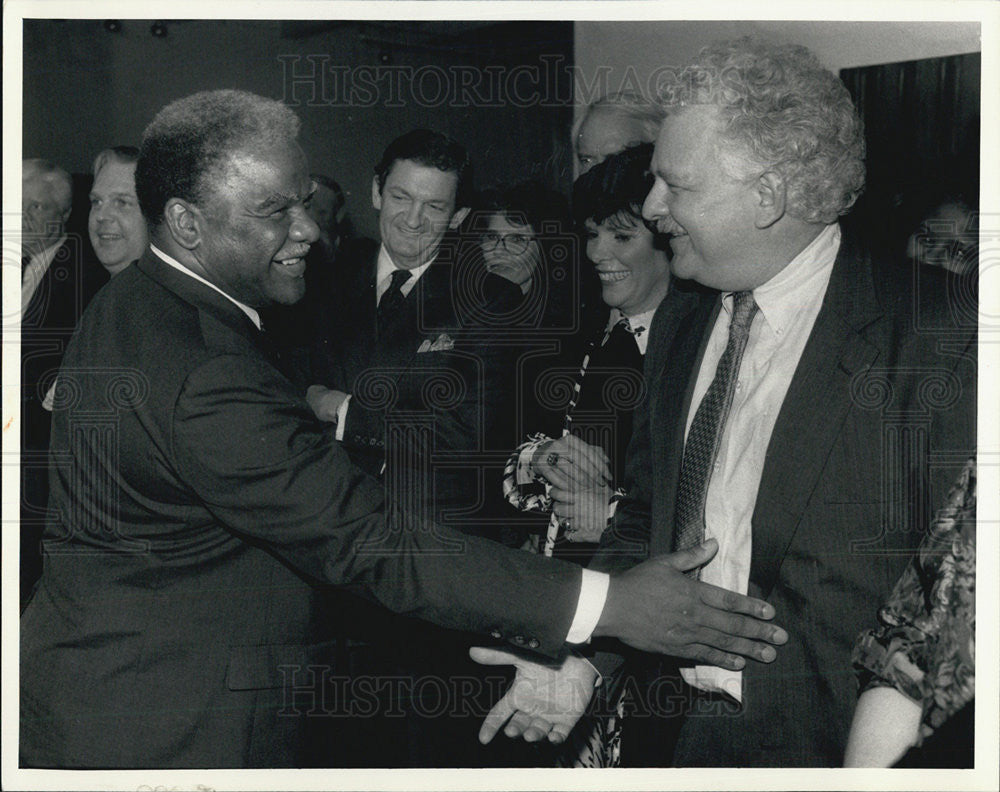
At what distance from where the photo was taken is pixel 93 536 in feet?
8.03

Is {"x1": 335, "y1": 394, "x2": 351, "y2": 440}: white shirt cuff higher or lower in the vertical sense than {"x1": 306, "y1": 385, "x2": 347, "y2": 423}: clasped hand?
lower

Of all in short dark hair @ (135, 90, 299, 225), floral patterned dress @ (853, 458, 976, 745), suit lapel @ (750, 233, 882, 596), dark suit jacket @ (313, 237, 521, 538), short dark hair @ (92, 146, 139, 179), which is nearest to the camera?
floral patterned dress @ (853, 458, 976, 745)

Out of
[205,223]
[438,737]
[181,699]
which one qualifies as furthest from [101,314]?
[438,737]

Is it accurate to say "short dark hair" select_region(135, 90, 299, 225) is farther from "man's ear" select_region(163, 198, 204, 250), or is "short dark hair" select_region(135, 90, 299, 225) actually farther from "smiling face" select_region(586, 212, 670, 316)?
"smiling face" select_region(586, 212, 670, 316)

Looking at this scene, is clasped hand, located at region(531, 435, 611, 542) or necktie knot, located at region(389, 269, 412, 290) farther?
necktie knot, located at region(389, 269, 412, 290)

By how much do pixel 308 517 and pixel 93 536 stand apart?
1.73 feet

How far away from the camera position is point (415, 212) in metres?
2.72

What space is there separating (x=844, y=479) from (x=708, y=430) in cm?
30

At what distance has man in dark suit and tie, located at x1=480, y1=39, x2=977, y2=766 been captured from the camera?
87.8 inches

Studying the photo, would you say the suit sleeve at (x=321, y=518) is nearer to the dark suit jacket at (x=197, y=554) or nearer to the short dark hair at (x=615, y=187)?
the dark suit jacket at (x=197, y=554)

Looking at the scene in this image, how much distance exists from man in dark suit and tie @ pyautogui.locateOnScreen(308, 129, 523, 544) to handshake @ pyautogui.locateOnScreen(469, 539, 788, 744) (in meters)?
0.34

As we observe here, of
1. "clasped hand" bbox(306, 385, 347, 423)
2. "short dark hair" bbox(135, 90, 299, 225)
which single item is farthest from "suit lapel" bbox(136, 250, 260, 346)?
"clasped hand" bbox(306, 385, 347, 423)

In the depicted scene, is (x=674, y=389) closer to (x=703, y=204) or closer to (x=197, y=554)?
(x=703, y=204)

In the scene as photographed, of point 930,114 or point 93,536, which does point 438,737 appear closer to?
point 93,536
